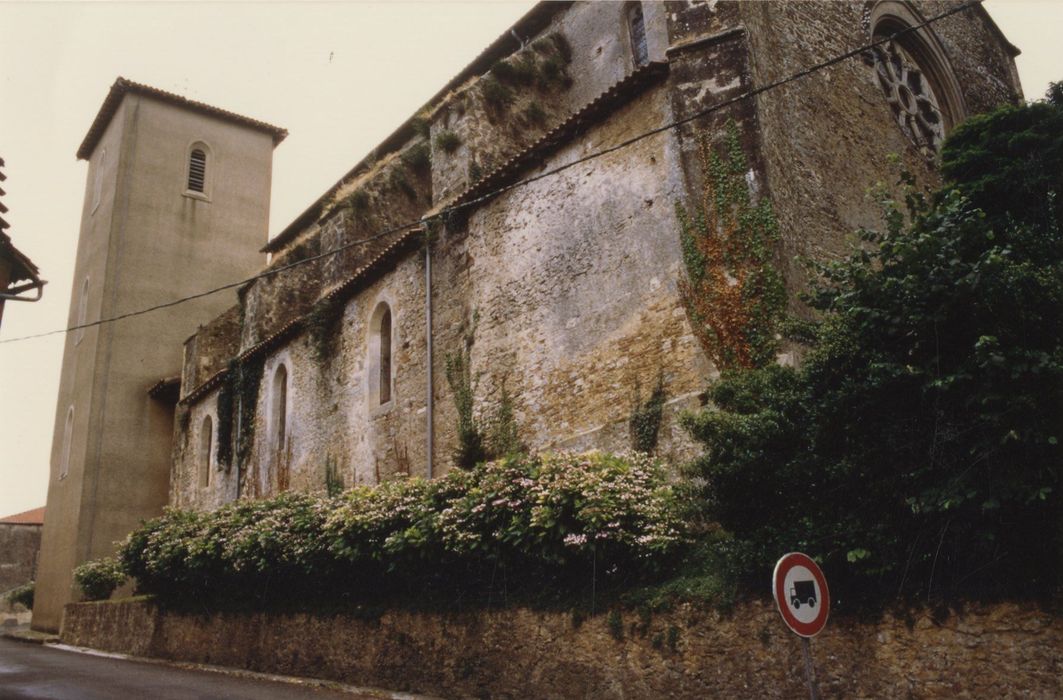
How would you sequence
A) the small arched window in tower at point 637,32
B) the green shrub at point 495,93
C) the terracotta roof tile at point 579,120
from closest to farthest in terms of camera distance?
the terracotta roof tile at point 579,120, the small arched window in tower at point 637,32, the green shrub at point 495,93

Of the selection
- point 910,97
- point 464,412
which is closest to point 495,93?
point 464,412

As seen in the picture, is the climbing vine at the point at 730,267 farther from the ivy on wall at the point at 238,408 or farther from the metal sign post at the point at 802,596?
the ivy on wall at the point at 238,408

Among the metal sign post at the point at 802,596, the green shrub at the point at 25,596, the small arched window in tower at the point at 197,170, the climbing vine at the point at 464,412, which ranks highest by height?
the small arched window in tower at the point at 197,170

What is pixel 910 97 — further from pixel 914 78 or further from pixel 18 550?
pixel 18 550

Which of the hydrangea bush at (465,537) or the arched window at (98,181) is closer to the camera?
the hydrangea bush at (465,537)

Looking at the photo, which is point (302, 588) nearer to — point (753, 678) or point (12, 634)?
point (753, 678)

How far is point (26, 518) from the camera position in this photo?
1865 inches

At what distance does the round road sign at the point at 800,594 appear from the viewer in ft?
19.1

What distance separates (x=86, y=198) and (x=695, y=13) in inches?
1056

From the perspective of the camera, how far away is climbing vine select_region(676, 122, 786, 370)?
1080 cm

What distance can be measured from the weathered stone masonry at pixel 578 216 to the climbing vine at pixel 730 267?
20cm

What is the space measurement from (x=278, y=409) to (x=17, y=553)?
3326cm

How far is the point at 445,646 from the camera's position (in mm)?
10242

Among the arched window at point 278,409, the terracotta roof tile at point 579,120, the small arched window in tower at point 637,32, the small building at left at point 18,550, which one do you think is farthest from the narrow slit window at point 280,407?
the small building at left at point 18,550
